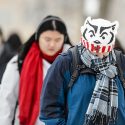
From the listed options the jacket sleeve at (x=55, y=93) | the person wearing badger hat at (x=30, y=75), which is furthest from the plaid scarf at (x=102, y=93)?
the person wearing badger hat at (x=30, y=75)

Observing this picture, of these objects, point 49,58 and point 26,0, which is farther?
point 26,0

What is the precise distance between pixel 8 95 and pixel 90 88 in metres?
1.60

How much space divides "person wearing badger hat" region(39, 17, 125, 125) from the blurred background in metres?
20.1

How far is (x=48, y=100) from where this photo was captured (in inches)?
238

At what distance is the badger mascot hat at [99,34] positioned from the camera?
6.06 meters

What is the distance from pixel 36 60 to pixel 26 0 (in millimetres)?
22428

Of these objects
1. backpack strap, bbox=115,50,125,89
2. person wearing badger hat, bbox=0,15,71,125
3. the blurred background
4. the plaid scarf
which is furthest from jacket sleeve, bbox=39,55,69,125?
the blurred background

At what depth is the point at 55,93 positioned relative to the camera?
6027mm

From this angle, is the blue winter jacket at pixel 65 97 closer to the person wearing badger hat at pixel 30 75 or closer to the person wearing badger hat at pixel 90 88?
the person wearing badger hat at pixel 90 88

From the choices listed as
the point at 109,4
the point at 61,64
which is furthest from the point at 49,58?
the point at 109,4

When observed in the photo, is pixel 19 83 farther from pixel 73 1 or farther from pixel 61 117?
pixel 73 1

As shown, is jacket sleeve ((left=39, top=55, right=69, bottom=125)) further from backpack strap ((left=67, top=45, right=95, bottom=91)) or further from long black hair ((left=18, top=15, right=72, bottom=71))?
long black hair ((left=18, top=15, right=72, bottom=71))

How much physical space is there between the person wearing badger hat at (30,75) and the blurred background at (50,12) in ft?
61.3

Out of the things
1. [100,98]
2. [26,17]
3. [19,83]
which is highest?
[100,98]
